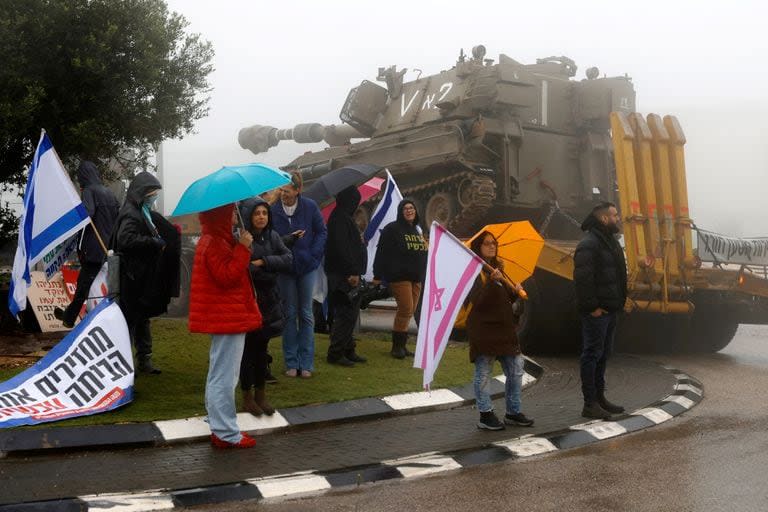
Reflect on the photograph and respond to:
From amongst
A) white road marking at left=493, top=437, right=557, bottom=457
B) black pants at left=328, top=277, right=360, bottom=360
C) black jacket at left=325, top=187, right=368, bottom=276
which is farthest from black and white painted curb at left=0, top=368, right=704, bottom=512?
black jacket at left=325, top=187, right=368, bottom=276

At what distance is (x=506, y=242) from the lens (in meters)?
8.82

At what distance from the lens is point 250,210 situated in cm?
777

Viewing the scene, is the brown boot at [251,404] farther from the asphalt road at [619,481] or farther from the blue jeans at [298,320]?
the asphalt road at [619,481]

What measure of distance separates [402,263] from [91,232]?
3.00 metres

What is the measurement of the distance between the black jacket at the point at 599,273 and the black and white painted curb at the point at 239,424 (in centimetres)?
139

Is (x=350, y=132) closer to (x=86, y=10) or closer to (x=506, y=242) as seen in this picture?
(x=86, y=10)

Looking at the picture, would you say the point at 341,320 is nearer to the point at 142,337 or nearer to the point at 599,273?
the point at 142,337

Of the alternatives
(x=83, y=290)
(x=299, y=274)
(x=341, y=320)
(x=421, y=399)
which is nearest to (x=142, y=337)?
(x=83, y=290)

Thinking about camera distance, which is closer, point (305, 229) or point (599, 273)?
point (599, 273)

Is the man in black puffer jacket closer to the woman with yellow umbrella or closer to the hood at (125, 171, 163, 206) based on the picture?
the woman with yellow umbrella

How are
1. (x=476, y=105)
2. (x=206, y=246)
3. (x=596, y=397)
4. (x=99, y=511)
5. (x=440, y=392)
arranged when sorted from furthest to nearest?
(x=476, y=105)
(x=440, y=392)
(x=596, y=397)
(x=206, y=246)
(x=99, y=511)

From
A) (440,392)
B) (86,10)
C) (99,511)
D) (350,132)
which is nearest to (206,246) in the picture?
(99,511)

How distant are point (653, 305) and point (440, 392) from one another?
3758mm

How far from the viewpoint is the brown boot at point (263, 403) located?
7.43m
